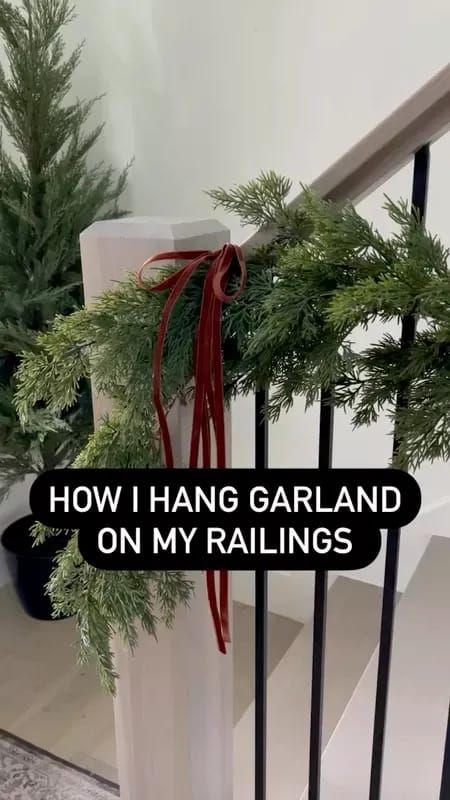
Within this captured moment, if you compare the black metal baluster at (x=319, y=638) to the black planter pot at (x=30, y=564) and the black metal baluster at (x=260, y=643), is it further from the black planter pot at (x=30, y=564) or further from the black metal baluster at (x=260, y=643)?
the black planter pot at (x=30, y=564)

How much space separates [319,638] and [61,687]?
1213mm

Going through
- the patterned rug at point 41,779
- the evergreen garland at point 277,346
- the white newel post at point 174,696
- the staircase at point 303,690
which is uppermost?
the evergreen garland at point 277,346

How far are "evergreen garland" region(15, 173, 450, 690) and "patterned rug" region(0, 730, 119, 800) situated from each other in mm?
1001

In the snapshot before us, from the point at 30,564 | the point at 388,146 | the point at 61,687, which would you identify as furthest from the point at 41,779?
the point at 388,146

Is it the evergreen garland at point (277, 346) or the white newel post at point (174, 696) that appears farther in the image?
the white newel post at point (174, 696)

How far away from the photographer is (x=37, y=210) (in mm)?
1889

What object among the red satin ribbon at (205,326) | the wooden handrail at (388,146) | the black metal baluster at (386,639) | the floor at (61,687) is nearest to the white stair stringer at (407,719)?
the black metal baluster at (386,639)

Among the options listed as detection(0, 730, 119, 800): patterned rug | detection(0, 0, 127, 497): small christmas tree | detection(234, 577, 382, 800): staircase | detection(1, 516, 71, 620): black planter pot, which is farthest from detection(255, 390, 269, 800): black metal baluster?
detection(1, 516, 71, 620): black planter pot

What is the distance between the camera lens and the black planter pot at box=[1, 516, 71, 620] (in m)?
2.10

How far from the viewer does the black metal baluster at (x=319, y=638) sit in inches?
35.5

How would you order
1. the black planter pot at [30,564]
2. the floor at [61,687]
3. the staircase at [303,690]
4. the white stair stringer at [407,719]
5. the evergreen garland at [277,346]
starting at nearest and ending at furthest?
the evergreen garland at [277,346] < the white stair stringer at [407,719] < the staircase at [303,690] < the floor at [61,687] < the black planter pot at [30,564]

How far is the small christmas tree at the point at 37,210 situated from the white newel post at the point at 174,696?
0.92 m

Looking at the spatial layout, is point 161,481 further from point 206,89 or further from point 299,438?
point 206,89

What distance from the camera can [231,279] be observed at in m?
0.75
